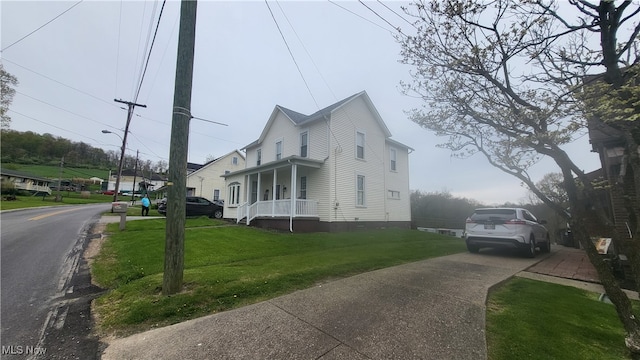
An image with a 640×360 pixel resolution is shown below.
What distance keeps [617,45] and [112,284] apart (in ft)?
30.4

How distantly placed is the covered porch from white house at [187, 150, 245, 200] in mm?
19584

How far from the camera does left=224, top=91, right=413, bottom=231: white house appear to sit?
14.9 m

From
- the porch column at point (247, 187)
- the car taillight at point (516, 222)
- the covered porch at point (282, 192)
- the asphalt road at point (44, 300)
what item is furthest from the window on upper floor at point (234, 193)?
the car taillight at point (516, 222)

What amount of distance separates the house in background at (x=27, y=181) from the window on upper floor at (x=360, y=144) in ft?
164

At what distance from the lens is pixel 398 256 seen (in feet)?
28.1

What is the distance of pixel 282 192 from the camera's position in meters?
17.8

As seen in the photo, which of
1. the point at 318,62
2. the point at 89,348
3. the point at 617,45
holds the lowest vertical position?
the point at 89,348

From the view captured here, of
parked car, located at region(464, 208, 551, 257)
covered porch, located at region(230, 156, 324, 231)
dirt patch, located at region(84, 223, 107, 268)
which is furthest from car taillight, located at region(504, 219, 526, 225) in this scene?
dirt patch, located at region(84, 223, 107, 268)

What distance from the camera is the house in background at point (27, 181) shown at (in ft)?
139

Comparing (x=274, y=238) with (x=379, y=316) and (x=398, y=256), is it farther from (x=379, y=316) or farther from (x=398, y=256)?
(x=379, y=316)

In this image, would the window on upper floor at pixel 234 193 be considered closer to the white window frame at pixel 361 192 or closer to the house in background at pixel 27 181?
the white window frame at pixel 361 192

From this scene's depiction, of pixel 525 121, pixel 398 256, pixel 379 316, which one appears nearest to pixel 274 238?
pixel 398 256

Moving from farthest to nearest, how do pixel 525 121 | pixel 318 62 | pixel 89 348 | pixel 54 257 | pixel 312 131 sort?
pixel 312 131 < pixel 318 62 < pixel 54 257 < pixel 525 121 < pixel 89 348

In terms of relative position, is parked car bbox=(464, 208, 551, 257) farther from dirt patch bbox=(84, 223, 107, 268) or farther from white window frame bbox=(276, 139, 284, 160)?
white window frame bbox=(276, 139, 284, 160)
